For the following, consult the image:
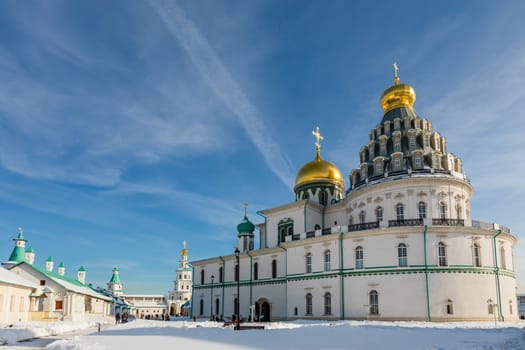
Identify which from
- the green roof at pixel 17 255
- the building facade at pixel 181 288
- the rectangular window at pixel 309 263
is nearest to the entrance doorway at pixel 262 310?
the rectangular window at pixel 309 263

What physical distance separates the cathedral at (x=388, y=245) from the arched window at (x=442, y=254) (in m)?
0.07

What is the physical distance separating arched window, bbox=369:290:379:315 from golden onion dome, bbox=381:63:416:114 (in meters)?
18.2

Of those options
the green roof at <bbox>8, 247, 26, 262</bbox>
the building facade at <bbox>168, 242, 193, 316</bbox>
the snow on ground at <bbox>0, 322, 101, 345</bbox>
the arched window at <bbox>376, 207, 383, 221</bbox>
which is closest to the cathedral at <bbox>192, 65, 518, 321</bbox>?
the arched window at <bbox>376, 207, 383, 221</bbox>

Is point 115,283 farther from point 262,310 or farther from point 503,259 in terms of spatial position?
point 503,259

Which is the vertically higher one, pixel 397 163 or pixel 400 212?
pixel 397 163

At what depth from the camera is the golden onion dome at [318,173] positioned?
→ 45.7 m

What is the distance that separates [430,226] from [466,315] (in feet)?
21.1

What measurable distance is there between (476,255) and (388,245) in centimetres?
624

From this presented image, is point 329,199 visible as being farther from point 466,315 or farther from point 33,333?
point 33,333

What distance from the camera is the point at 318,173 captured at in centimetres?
4581

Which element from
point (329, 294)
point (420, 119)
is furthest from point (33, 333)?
point (420, 119)

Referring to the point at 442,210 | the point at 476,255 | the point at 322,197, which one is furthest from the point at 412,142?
the point at 322,197

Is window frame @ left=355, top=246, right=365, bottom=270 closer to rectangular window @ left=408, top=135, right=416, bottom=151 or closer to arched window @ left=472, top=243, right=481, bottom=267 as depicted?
arched window @ left=472, top=243, right=481, bottom=267

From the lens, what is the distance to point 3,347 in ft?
56.4
